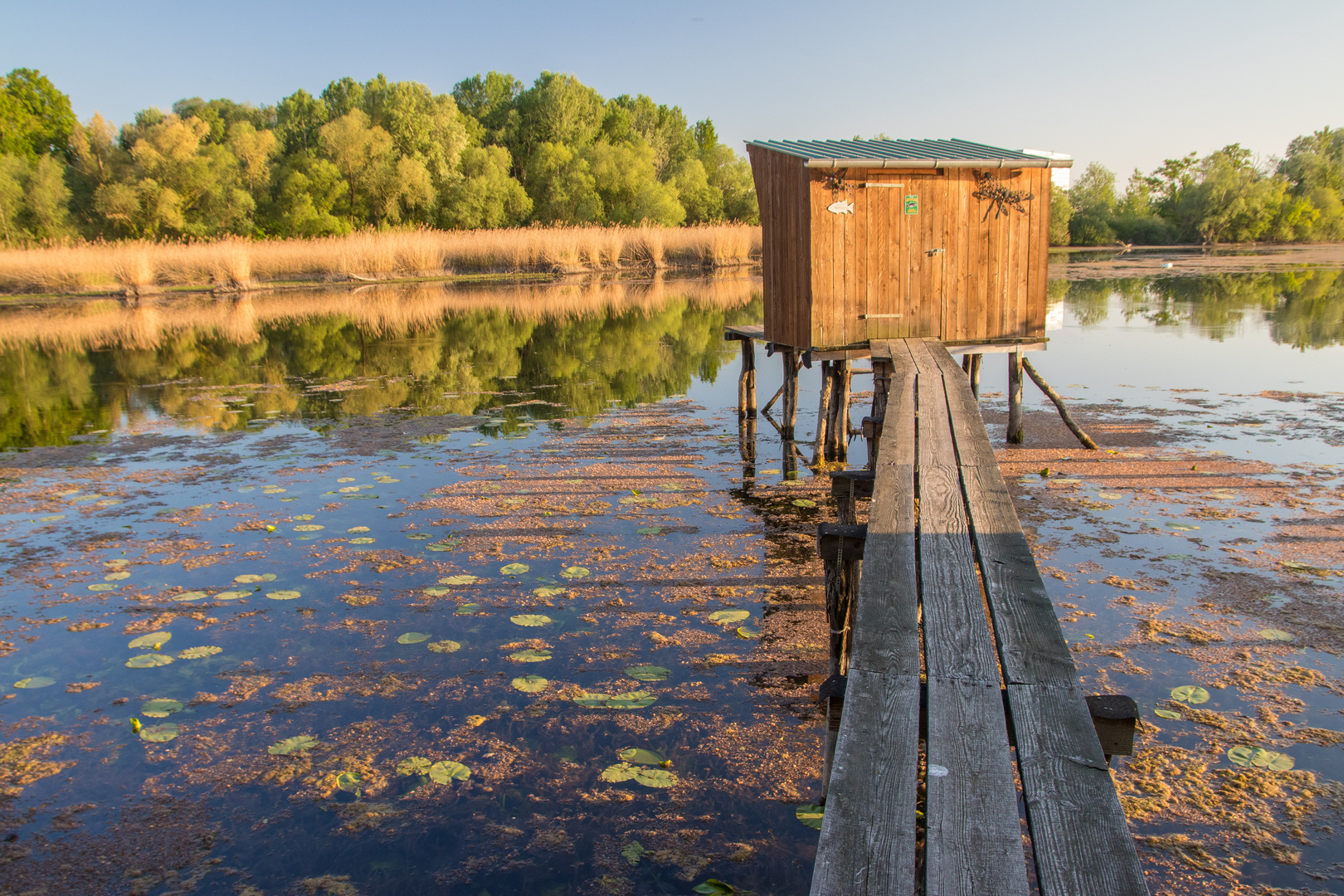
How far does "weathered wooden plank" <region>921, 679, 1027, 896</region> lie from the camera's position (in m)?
1.84

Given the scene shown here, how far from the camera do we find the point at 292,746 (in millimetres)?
4172

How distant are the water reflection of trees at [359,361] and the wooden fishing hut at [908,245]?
4.82 meters

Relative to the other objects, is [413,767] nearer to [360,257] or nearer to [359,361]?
[359,361]

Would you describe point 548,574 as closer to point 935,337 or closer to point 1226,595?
point 1226,595

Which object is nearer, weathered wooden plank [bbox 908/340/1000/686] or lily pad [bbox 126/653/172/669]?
weathered wooden plank [bbox 908/340/1000/686]

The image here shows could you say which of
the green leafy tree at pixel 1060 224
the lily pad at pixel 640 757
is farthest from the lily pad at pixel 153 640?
the green leafy tree at pixel 1060 224

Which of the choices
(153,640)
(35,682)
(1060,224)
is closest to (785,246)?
(153,640)

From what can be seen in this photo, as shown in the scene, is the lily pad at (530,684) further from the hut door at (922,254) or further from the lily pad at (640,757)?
the hut door at (922,254)

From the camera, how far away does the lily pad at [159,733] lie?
168 inches

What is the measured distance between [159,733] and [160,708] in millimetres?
289

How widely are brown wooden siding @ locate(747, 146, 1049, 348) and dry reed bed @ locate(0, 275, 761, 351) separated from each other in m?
15.0

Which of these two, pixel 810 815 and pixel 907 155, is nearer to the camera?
pixel 810 815

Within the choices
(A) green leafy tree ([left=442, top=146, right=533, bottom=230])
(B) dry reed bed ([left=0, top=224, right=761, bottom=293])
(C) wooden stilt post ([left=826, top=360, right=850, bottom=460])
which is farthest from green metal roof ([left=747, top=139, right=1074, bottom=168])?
(A) green leafy tree ([left=442, top=146, right=533, bottom=230])

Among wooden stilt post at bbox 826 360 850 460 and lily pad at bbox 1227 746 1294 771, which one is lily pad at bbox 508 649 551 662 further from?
wooden stilt post at bbox 826 360 850 460
